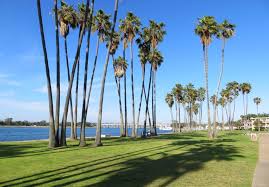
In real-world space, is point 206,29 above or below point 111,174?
above

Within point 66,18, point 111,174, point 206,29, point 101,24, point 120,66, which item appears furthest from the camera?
point 120,66

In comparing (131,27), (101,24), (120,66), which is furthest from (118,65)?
(101,24)

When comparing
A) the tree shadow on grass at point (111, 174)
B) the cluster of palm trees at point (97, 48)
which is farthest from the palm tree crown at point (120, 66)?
the tree shadow on grass at point (111, 174)

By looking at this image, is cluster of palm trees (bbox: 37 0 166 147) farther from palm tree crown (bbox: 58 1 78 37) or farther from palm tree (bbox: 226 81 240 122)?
palm tree (bbox: 226 81 240 122)

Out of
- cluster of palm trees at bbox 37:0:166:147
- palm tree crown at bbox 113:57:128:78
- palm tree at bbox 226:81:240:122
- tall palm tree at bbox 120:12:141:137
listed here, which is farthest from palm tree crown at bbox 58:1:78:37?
palm tree at bbox 226:81:240:122

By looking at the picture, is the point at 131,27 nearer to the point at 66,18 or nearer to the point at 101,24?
the point at 101,24

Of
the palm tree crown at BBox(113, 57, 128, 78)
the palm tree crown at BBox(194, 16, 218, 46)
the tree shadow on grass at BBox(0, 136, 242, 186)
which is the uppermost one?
the palm tree crown at BBox(194, 16, 218, 46)

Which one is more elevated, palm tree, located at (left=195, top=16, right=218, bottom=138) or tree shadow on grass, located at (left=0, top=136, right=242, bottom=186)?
palm tree, located at (left=195, top=16, right=218, bottom=138)

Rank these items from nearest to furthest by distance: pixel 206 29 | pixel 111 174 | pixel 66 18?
1. pixel 111 174
2. pixel 66 18
3. pixel 206 29

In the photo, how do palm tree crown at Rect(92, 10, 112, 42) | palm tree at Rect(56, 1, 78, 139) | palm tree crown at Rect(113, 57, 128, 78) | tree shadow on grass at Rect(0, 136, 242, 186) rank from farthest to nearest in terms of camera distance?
1. palm tree crown at Rect(113, 57, 128, 78)
2. palm tree crown at Rect(92, 10, 112, 42)
3. palm tree at Rect(56, 1, 78, 139)
4. tree shadow on grass at Rect(0, 136, 242, 186)

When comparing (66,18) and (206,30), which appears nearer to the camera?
(66,18)

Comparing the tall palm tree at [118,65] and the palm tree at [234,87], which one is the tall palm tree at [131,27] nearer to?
the tall palm tree at [118,65]

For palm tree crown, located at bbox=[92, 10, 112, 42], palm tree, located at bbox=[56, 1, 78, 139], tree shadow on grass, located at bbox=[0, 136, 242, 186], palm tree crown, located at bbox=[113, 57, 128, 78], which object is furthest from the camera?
palm tree crown, located at bbox=[113, 57, 128, 78]

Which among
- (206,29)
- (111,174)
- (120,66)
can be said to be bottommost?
(111,174)
